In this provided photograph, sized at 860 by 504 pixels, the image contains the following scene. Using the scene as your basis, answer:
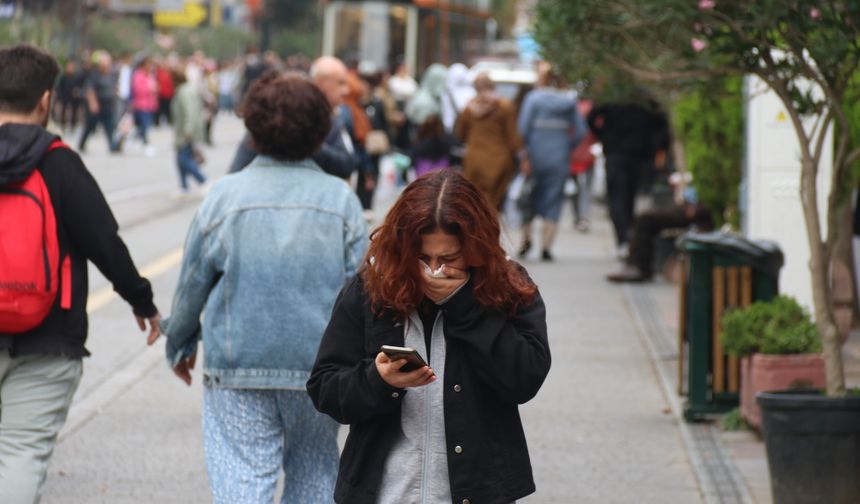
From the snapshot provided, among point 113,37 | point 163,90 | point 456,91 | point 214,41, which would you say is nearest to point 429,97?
point 456,91

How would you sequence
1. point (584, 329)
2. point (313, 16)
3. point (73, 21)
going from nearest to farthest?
point (584, 329)
point (73, 21)
point (313, 16)

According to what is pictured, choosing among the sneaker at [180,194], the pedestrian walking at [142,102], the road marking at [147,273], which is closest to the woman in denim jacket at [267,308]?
the road marking at [147,273]

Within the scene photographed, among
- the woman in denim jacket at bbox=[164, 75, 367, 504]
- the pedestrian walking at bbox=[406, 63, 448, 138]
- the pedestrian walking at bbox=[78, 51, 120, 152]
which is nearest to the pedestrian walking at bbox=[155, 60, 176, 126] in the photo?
the pedestrian walking at bbox=[78, 51, 120, 152]

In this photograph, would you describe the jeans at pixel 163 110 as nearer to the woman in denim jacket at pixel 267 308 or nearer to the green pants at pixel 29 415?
the woman in denim jacket at pixel 267 308

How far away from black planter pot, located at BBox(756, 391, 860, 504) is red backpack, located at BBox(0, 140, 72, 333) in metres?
2.71

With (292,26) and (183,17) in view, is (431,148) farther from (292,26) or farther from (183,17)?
(292,26)

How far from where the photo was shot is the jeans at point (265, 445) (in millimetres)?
4625

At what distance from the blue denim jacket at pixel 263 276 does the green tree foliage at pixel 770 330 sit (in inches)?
123

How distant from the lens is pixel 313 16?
71688 mm

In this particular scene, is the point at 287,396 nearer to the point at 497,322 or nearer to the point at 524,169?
the point at 497,322

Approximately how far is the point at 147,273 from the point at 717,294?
656 cm

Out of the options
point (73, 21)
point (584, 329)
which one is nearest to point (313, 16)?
point (73, 21)

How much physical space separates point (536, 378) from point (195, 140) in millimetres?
18049

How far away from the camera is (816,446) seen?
593 centimetres
